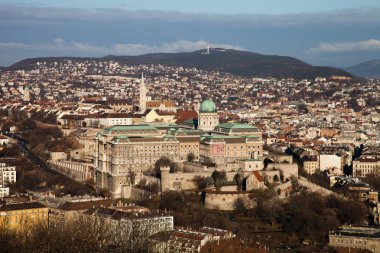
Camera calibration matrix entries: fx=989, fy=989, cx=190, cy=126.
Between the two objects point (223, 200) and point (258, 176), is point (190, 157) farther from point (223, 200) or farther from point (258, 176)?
point (223, 200)

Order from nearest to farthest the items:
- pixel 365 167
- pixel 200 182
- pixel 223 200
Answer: pixel 223 200
pixel 200 182
pixel 365 167

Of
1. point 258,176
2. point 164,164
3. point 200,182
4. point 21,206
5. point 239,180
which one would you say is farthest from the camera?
point 164,164

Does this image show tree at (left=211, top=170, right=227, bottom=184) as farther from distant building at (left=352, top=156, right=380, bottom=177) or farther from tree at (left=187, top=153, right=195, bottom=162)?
distant building at (left=352, top=156, right=380, bottom=177)

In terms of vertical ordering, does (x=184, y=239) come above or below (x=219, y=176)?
below

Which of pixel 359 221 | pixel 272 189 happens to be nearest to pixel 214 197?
pixel 272 189

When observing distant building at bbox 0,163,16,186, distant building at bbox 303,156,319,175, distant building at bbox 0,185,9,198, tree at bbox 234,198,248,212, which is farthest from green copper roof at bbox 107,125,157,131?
tree at bbox 234,198,248,212

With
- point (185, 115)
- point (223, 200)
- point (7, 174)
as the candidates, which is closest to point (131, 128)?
point (7, 174)

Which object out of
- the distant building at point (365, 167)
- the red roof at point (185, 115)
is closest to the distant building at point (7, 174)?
the red roof at point (185, 115)
